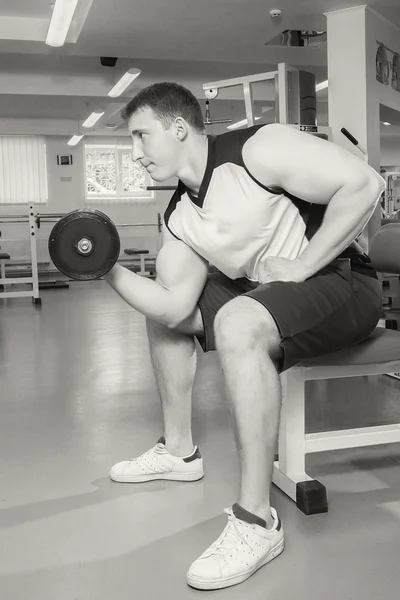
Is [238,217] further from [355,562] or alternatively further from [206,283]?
[355,562]

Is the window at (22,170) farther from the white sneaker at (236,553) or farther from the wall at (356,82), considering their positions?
the white sneaker at (236,553)

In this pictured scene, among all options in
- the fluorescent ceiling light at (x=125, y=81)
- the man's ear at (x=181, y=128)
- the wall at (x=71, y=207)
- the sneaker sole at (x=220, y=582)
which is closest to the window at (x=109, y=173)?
the wall at (x=71, y=207)

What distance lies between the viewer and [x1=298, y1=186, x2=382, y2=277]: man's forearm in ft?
4.60

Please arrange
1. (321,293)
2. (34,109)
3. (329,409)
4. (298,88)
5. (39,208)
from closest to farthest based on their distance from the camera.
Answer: (321,293), (329,409), (298,88), (34,109), (39,208)

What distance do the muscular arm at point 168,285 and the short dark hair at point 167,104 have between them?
1.10ft

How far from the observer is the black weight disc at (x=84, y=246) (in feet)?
4.88

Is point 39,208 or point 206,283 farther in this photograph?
point 39,208

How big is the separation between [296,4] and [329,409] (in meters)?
3.86

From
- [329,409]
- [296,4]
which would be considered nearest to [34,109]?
[296,4]

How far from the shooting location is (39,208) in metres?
10.8

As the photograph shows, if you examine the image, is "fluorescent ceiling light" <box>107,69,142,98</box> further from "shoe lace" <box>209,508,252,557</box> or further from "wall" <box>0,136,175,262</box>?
"shoe lace" <box>209,508,252,557</box>

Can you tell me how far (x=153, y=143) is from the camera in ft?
4.99

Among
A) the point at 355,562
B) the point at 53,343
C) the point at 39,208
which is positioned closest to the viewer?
the point at 355,562

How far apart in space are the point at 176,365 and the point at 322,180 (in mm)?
647
